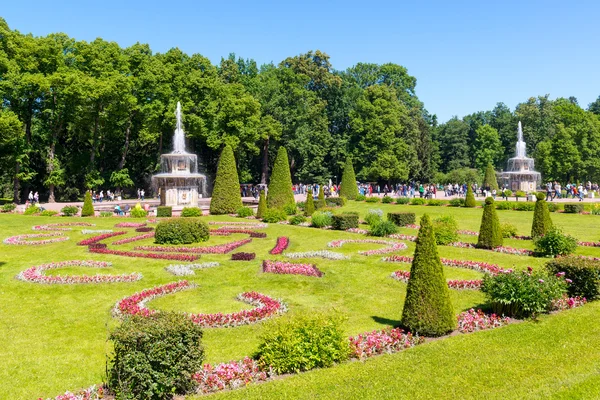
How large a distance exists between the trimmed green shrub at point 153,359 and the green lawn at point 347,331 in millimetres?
868

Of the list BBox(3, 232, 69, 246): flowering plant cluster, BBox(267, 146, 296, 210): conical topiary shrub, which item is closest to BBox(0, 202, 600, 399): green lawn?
BBox(3, 232, 69, 246): flowering plant cluster

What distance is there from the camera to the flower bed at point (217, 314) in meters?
9.45

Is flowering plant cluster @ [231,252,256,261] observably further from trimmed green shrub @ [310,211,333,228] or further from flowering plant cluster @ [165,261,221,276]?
trimmed green shrub @ [310,211,333,228]

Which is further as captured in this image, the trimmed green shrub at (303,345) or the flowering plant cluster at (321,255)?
the flowering plant cluster at (321,255)

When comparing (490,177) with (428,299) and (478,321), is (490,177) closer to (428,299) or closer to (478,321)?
(478,321)

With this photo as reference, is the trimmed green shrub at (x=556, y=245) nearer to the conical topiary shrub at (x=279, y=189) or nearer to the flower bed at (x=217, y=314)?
the flower bed at (x=217, y=314)

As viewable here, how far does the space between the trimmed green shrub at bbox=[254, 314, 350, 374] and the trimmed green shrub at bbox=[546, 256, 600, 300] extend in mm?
6038

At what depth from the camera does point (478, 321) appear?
354 inches

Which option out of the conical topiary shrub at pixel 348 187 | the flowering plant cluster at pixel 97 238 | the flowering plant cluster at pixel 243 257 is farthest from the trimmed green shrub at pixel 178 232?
the conical topiary shrub at pixel 348 187

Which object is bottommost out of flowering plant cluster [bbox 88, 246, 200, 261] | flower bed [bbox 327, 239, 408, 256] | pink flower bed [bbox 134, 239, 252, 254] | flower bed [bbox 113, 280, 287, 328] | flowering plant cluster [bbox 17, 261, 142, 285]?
flower bed [bbox 113, 280, 287, 328]

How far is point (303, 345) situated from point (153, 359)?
2.28 meters

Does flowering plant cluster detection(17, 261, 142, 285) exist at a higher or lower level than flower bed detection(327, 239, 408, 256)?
lower

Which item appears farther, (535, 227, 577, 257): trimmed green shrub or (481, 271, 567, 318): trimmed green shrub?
(535, 227, 577, 257): trimmed green shrub

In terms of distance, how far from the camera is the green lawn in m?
6.60
